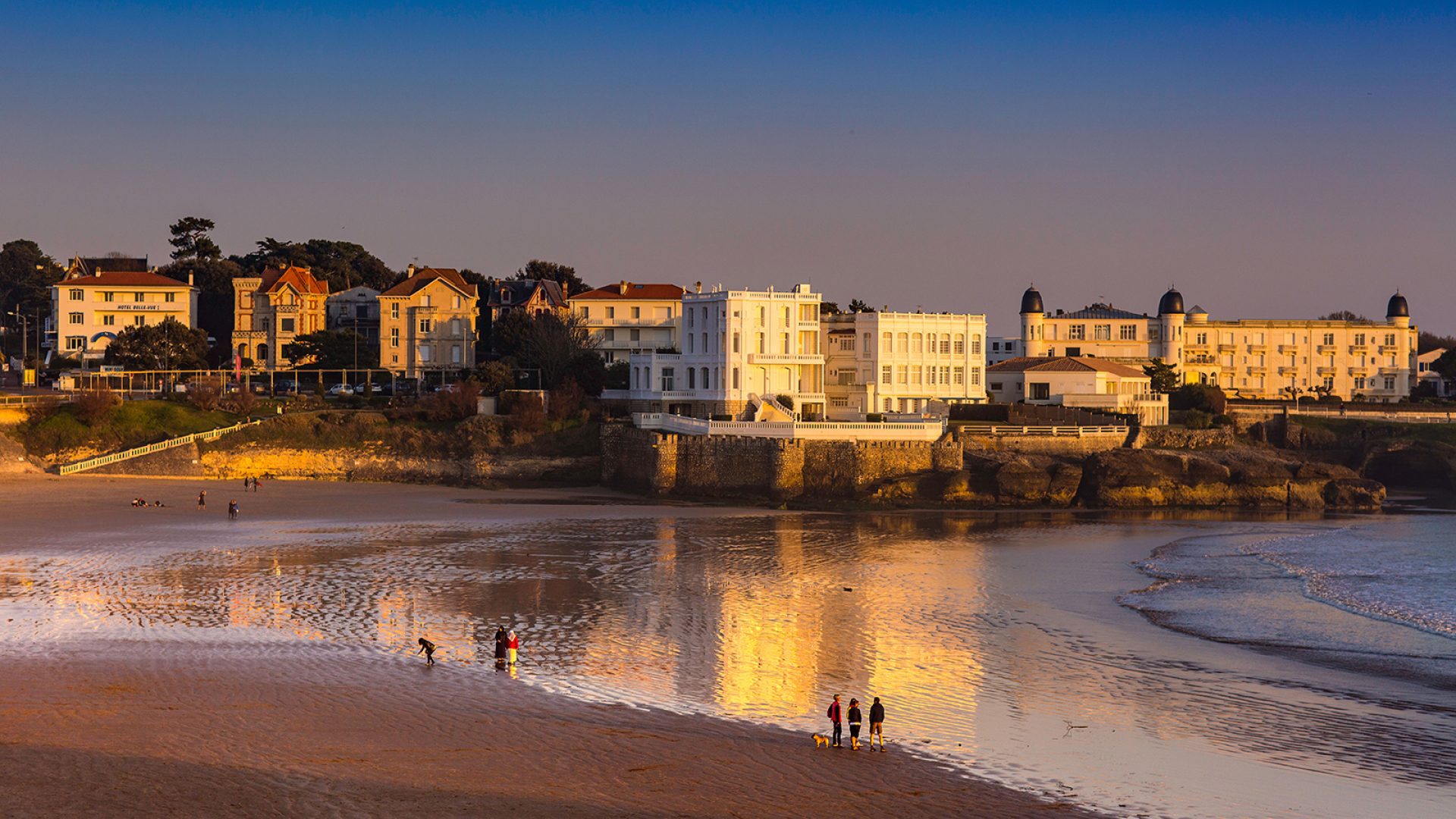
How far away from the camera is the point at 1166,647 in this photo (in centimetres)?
2589

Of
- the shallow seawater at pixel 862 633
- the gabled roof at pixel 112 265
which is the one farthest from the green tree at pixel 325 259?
Result: the shallow seawater at pixel 862 633

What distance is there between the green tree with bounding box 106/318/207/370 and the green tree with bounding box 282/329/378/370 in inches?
237

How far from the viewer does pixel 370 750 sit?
57.9 feet

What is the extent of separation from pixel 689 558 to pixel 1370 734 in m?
20.3

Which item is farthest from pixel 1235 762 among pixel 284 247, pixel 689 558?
pixel 284 247

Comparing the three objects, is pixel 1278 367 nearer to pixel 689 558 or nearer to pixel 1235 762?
pixel 689 558

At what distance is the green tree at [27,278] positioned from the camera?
133 meters

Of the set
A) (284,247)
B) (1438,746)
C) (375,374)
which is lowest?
(1438,746)

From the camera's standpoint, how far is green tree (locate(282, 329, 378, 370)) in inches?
3162

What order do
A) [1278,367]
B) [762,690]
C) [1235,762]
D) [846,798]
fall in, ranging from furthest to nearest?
[1278,367] → [762,690] → [1235,762] → [846,798]

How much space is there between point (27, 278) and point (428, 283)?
79758 mm

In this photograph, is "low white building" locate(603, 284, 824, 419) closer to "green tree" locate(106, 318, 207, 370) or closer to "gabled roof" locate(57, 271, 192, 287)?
"green tree" locate(106, 318, 207, 370)

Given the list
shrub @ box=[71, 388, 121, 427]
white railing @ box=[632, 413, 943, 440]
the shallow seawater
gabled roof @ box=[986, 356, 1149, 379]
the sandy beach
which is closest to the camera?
the sandy beach

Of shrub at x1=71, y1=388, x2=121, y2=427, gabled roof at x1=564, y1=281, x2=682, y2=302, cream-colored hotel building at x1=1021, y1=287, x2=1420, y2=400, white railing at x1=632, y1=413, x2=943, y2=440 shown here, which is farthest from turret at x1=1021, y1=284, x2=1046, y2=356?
shrub at x1=71, y1=388, x2=121, y2=427
